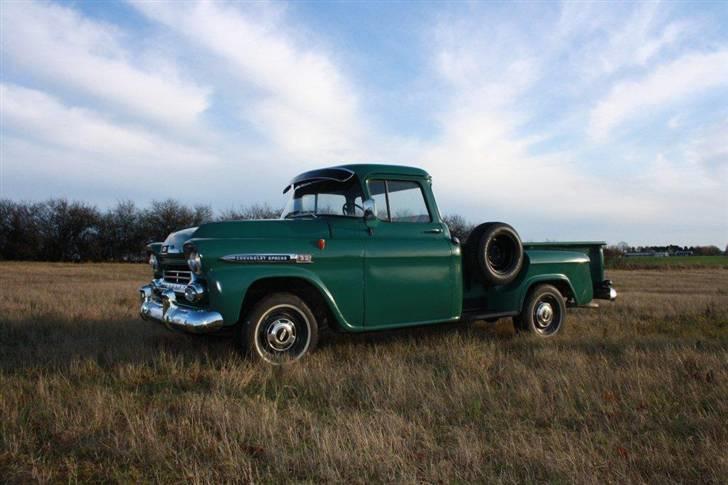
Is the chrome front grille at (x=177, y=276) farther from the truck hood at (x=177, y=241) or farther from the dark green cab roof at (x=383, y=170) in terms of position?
the dark green cab roof at (x=383, y=170)

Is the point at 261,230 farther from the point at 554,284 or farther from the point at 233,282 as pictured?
the point at 554,284

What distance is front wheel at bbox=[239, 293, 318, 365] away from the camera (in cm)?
493

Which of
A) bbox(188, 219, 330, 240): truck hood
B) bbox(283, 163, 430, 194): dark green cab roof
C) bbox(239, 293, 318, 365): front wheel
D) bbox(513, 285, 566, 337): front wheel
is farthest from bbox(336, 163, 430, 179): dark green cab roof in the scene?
bbox(513, 285, 566, 337): front wheel

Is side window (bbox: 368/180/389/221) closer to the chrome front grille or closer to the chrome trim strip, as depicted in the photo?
the chrome trim strip

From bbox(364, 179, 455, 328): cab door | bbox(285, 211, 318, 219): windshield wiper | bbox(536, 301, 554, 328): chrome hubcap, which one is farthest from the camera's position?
bbox(536, 301, 554, 328): chrome hubcap

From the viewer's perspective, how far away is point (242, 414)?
3516 mm

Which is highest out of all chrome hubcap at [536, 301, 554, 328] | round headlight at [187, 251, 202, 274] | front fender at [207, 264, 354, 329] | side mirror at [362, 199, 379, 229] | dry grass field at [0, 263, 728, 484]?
side mirror at [362, 199, 379, 229]

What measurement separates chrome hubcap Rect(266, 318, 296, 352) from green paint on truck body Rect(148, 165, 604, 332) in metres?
0.40

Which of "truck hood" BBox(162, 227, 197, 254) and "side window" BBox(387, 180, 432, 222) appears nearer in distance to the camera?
"truck hood" BBox(162, 227, 197, 254)

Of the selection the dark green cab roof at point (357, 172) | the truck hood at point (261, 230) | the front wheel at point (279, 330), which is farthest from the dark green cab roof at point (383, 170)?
the front wheel at point (279, 330)

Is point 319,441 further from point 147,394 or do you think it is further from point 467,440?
point 147,394

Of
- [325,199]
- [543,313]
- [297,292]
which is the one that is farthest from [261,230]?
[543,313]

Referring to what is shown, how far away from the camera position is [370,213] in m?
5.52

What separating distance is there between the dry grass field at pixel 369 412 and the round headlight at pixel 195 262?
2.90 ft
